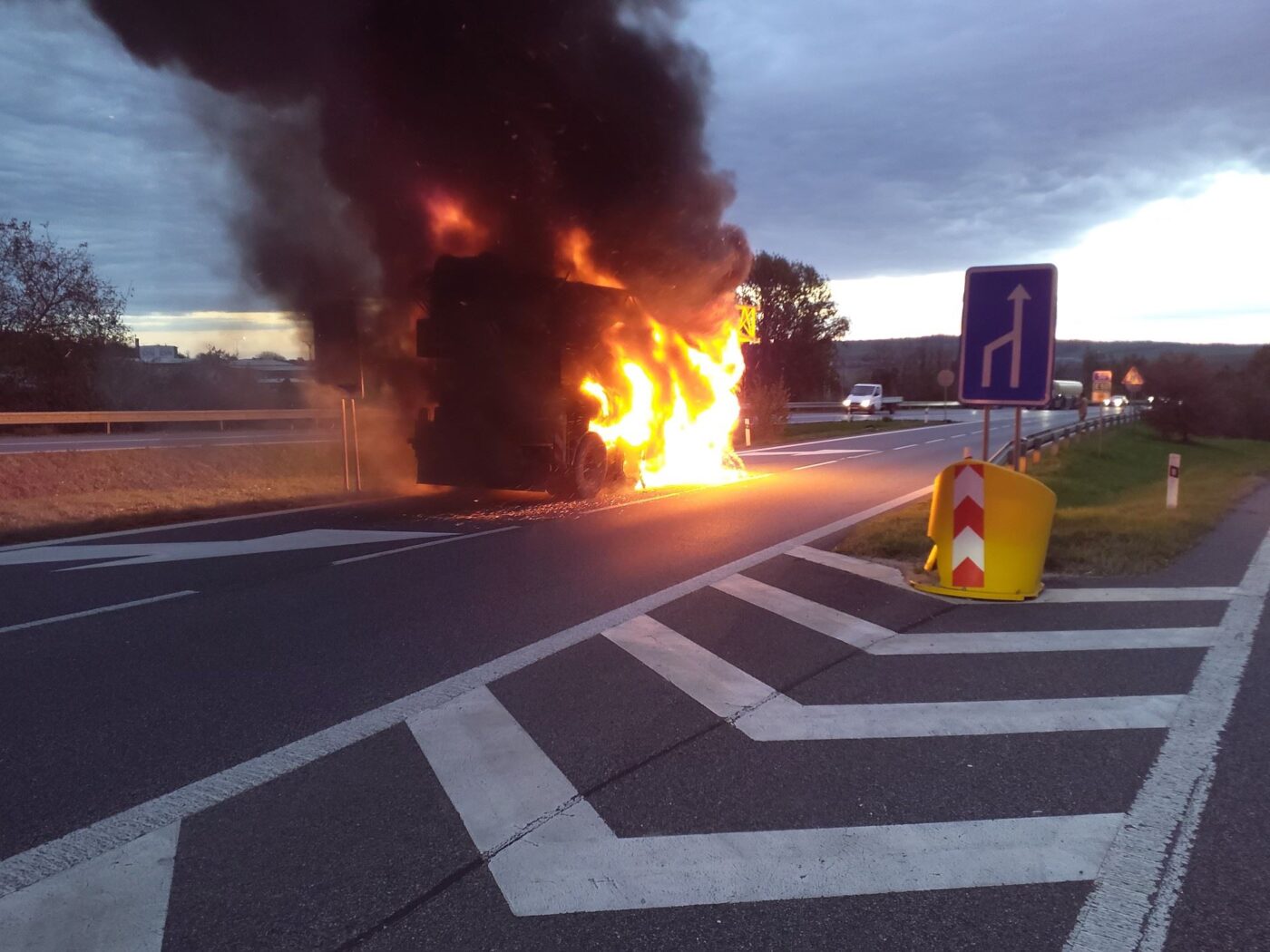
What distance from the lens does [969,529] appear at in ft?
23.2

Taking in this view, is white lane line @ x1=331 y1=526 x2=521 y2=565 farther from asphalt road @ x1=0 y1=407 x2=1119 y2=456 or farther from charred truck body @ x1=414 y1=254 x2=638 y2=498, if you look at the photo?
asphalt road @ x1=0 y1=407 x2=1119 y2=456

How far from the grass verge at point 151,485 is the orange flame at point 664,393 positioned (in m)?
4.27

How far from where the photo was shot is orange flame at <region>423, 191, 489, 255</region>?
13.9 meters

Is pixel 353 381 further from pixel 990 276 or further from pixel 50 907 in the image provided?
pixel 50 907

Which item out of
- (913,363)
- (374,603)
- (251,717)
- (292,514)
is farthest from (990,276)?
(913,363)

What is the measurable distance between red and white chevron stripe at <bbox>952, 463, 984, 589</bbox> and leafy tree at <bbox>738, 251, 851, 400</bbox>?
158 ft

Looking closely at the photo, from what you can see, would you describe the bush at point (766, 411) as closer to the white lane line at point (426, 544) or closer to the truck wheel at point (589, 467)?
the truck wheel at point (589, 467)

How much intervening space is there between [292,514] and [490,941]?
9.65 m

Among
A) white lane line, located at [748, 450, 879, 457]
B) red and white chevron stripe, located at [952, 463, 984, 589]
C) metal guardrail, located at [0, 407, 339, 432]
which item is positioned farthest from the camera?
white lane line, located at [748, 450, 879, 457]

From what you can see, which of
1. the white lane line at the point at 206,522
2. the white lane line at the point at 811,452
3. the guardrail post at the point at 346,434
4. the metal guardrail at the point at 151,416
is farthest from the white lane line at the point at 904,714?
the white lane line at the point at 811,452

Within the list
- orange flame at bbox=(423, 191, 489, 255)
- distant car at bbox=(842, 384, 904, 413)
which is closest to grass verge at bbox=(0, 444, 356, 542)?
orange flame at bbox=(423, 191, 489, 255)

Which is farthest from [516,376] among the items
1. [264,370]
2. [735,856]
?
[264,370]

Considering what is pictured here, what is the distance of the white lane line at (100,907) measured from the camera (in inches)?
105

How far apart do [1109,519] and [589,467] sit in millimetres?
6602
